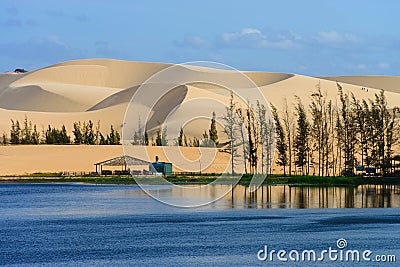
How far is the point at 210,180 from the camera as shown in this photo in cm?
9281

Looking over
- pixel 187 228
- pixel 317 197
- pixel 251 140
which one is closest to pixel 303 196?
pixel 317 197

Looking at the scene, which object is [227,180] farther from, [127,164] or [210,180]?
[127,164]

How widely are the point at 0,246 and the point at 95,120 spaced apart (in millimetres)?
138791

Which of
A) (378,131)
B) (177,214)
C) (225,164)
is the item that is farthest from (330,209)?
(225,164)

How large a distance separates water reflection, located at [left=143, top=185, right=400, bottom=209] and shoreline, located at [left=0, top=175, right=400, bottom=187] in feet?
4.97

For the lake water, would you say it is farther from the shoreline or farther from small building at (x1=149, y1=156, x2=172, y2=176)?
small building at (x1=149, y1=156, x2=172, y2=176)

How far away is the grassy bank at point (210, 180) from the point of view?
85000 millimetres

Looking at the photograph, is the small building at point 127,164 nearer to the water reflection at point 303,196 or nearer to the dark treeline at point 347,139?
the water reflection at point 303,196

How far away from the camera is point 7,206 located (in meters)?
61.7

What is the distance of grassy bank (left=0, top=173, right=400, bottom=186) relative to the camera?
279ft

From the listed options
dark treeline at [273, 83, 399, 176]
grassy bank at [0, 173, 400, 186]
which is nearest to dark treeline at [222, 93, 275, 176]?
dark treeline at [273, 83, 399, 176]

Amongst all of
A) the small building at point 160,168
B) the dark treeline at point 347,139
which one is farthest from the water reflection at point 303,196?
the small building at point 160,168

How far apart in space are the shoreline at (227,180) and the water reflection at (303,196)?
1.52m

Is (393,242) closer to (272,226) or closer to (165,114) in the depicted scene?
(272,226)
